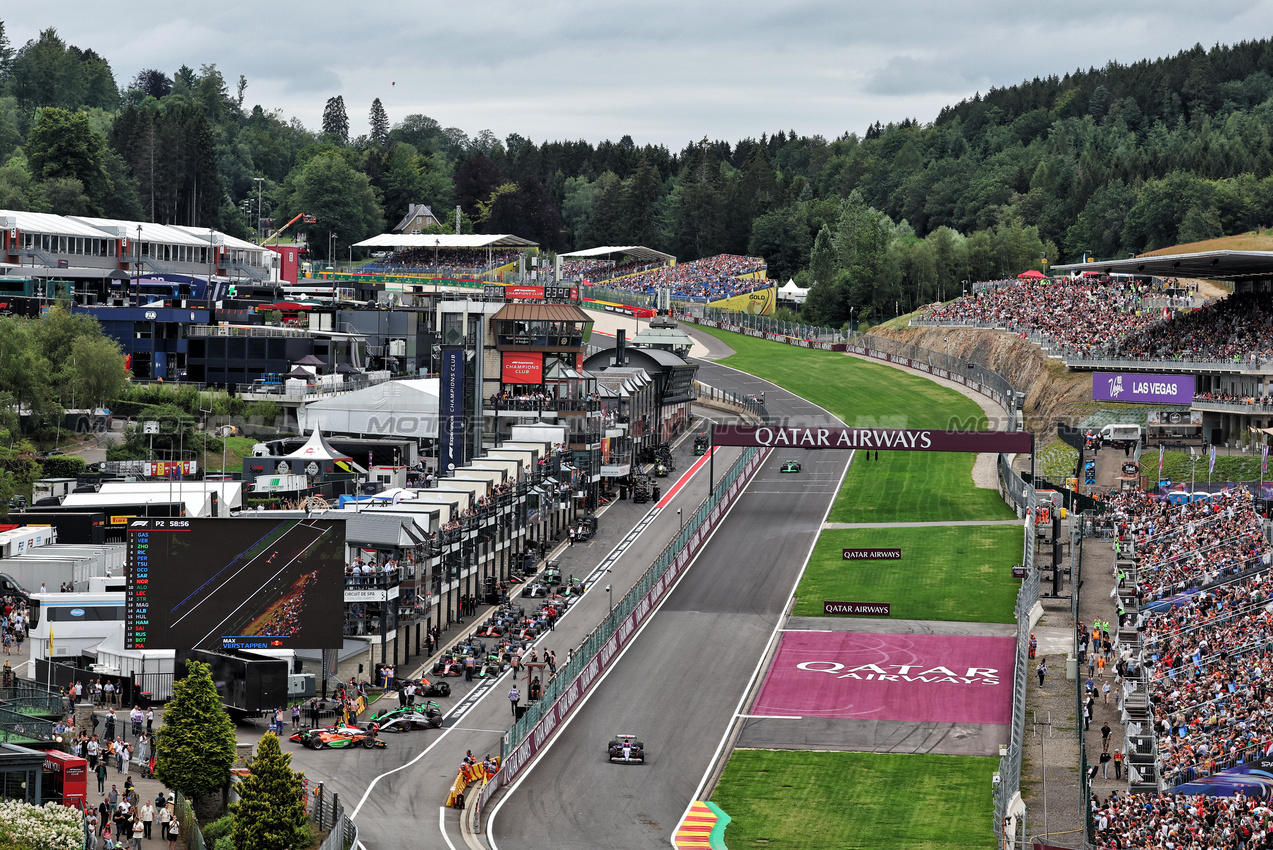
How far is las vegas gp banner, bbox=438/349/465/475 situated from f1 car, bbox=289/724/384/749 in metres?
31.4

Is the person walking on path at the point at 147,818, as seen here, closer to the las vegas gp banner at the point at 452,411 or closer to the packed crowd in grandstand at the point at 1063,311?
the las vegas gp banner at the point at 452,411

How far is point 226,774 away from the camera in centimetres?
4178

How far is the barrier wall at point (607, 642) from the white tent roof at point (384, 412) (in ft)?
59.6

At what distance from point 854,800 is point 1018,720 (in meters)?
5.75

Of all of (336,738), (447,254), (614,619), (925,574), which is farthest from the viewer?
(447,254)

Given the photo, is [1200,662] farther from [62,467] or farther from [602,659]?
[62,467]

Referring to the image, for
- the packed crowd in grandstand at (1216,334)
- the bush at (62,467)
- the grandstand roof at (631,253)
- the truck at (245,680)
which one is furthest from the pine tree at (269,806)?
the grandstand roof at (631,253)

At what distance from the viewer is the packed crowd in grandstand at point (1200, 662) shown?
38094 millimetres

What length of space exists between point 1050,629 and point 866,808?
19099 millimetres

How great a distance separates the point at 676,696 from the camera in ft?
188

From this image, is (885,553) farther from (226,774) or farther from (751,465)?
(226,774)

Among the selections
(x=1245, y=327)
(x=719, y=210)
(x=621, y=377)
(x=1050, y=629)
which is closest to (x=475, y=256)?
(x=719, y=210)

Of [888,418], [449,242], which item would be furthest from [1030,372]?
[449,242]

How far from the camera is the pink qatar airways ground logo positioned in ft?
183
